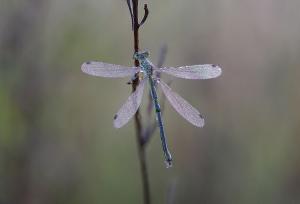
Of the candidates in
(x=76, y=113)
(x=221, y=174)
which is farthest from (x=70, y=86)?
(x=221, y=174)

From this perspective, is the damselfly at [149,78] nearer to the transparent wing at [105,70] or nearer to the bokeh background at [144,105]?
the transparent wing at [105,70]

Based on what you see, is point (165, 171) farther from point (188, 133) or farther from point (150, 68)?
point (150, 68)

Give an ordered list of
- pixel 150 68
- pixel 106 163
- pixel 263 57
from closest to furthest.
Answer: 1. pixel 150 68
2. pixel 106 163
3. pixel 263 57

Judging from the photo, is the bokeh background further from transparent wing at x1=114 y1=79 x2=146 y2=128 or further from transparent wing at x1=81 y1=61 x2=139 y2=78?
transparent wing at x1=114 y1=79 x2=146 y2=128

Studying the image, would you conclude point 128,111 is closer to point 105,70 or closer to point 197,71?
point 105,70

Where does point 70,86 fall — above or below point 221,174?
above

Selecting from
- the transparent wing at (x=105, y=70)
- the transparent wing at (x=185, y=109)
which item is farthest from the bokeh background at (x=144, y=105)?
the transparent wing at (x=185, y=109)
